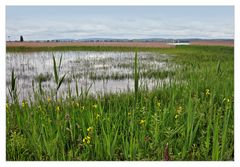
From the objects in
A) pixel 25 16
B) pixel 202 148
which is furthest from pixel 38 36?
pixel 202 148

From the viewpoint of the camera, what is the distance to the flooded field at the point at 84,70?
7.14 ft

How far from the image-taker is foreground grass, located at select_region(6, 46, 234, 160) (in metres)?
1.99

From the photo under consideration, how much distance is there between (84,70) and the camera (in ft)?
7.29

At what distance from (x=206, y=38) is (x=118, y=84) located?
0.62m

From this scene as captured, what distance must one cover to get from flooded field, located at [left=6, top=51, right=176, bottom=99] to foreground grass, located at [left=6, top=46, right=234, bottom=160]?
0.23 ft

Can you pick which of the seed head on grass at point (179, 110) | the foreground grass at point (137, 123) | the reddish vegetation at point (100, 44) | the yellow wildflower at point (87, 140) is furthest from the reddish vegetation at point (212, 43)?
the yellow wildflower at point (87, 140)

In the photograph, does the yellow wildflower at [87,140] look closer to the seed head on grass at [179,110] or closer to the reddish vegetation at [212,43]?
the seed head on grass at [179,110]

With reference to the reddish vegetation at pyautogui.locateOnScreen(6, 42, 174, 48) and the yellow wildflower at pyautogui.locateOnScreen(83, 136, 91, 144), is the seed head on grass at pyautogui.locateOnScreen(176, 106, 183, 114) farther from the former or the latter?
the yellow wildflower at pyautogui.locateOnScreen(83, 136, 91, 144)

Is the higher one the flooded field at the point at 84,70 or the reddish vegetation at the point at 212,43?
the reddish vegetation at the point at 212,43

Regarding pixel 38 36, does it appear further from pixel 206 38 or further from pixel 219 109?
pixel 219 109

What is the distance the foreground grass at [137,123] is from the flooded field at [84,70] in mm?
72

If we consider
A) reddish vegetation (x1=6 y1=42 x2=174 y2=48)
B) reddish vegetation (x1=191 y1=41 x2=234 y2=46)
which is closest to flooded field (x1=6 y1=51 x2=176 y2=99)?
reddish vegetation (x1=6 y1=42 x2=174 y2=48)

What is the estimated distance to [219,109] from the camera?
7.02 feet

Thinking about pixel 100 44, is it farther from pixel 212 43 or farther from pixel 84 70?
pixel 212 43
